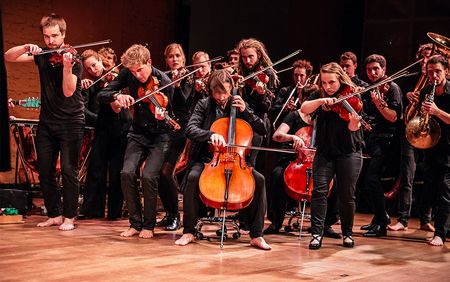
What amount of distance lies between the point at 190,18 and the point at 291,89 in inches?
130

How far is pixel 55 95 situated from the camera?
5.33 metres

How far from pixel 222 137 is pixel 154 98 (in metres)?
0.73

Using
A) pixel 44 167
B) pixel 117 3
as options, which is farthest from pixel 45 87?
pixel 117 3

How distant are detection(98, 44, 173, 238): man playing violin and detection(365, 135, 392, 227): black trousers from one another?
189 cm

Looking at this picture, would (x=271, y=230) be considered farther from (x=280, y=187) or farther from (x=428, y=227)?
(x=428, y=227)

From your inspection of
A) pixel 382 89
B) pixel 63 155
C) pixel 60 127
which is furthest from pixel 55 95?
pixel 382 89

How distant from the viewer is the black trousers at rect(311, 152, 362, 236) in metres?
5.01

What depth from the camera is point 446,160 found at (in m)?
5.43

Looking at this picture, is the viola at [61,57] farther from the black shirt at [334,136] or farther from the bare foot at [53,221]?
the black shirt at [334,136]

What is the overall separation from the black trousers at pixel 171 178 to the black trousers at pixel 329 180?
1088 millimetres

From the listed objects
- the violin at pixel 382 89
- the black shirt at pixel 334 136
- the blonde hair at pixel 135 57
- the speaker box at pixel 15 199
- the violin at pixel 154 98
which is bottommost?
the speaker box at pixel 15 199

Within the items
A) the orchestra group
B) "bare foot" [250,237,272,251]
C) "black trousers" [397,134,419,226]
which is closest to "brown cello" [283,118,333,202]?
the orchestra group

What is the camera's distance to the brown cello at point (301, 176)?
5.43 meters

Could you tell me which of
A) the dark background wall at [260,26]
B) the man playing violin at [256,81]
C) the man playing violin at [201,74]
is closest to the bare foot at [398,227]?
the man playing violin at [256,81]
